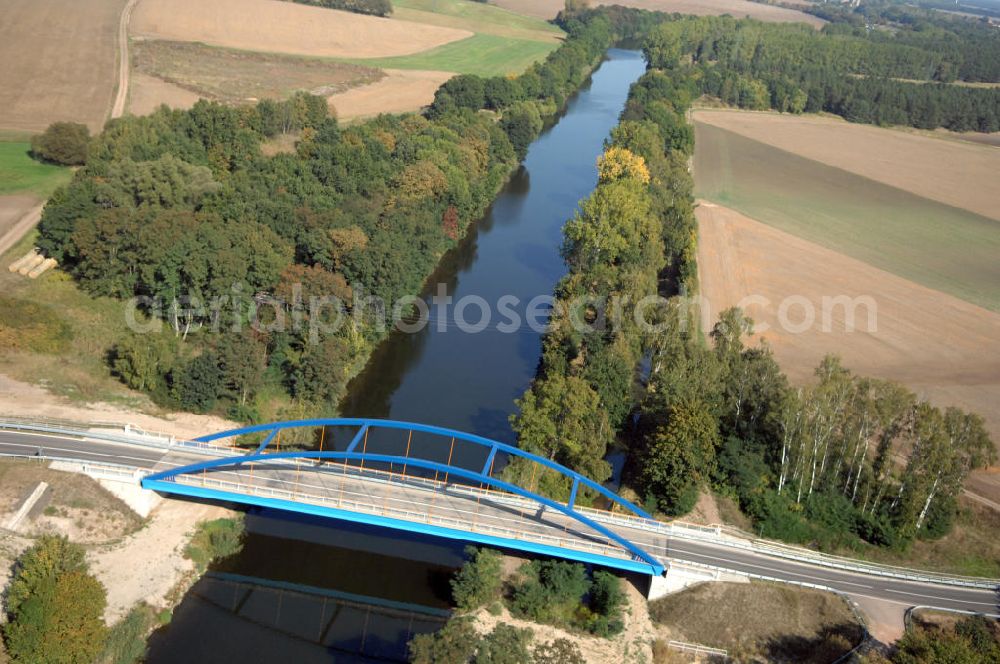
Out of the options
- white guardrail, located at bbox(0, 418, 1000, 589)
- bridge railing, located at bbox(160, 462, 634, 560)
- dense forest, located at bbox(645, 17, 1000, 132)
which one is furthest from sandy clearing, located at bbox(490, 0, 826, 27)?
bridge railing, located at bbox(160, 462, 634, 560)

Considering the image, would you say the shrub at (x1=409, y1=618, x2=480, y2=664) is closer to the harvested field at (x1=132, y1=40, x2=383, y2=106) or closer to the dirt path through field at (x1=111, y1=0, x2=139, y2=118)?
the dirt path through field at (x1=111, y1=0, x2=139, y2=118)

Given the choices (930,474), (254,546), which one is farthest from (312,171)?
(930,474)

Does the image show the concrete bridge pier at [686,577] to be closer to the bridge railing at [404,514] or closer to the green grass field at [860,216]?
the bridge railing at [404,514]

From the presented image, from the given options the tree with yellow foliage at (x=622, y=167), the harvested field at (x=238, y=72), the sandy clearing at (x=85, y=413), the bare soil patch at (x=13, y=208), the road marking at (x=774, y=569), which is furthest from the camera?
the harvested field at (x=238, y=72)

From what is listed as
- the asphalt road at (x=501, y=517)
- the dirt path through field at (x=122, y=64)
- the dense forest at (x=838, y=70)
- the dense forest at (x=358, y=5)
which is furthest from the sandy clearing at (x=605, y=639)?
the dense forest at (x=358, y=5)

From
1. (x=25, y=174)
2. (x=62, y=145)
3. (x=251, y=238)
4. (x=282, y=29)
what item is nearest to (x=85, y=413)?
(x=251, y=238)

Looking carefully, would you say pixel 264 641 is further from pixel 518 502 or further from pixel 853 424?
pixel 853 424
